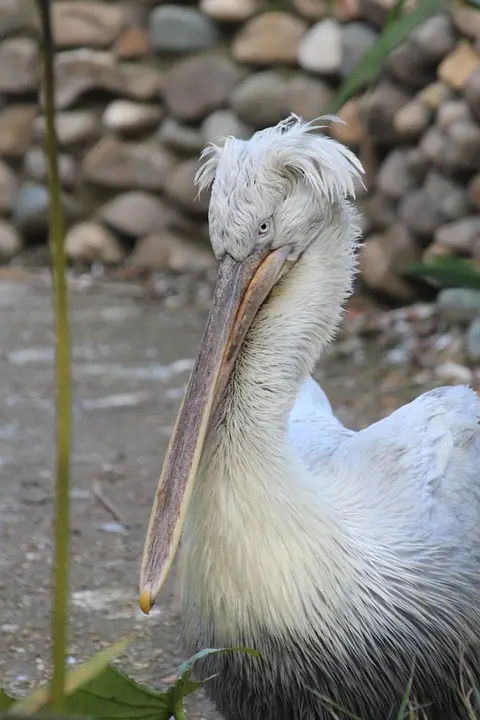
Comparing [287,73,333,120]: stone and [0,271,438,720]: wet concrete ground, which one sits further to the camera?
[287,73,333,120]: stone

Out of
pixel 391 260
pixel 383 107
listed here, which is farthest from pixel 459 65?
pixel 391 260

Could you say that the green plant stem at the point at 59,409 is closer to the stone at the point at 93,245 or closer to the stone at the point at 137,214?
the stone at the point at 137,214

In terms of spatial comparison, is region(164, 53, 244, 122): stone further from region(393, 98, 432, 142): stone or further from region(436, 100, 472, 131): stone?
region(436, 100, 472, 131): stone

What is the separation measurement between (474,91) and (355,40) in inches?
34.1

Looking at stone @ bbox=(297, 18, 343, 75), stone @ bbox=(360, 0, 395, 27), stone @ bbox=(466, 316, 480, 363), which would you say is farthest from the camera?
stone @ bbox=(297, 18, 343, 75)

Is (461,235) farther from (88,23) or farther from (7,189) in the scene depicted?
(7,189)

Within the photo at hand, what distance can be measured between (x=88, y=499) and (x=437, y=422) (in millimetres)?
1464

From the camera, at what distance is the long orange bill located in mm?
1928

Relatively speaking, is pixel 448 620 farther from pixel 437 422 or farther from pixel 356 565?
pixel 437 422

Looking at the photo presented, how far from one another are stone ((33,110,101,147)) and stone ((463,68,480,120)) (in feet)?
7.93

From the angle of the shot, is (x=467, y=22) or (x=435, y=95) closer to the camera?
(x=467, y=22)

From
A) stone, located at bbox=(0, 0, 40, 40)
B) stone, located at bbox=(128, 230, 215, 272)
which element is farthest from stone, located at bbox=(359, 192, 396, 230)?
stone, located at bbox=(0, 0, 40, 40)

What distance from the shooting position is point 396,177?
523cm

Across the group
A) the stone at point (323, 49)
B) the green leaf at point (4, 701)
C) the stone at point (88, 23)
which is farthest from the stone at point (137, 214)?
the green leaf at point (4, 701)
